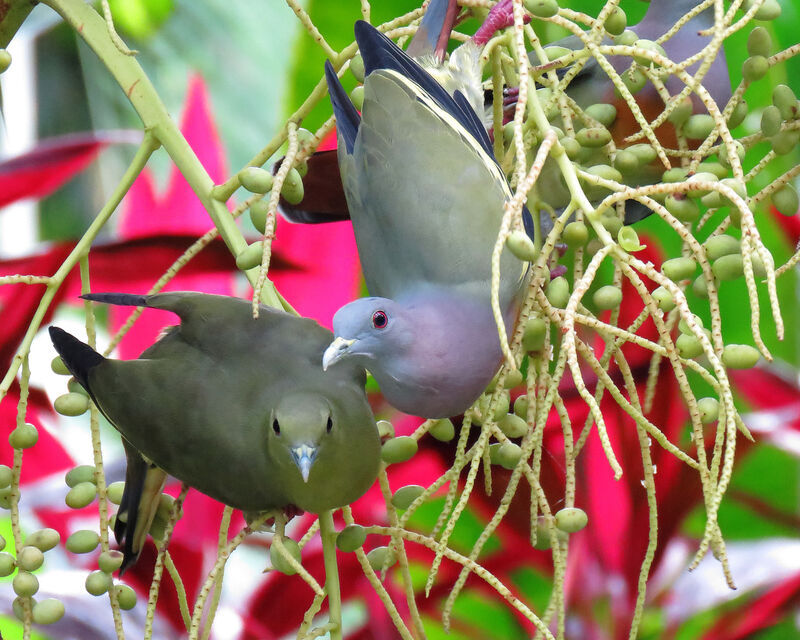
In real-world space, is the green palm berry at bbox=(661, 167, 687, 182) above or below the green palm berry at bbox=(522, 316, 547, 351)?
above

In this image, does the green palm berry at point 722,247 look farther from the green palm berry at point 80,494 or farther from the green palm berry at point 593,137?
the green palm berry at point 80,494

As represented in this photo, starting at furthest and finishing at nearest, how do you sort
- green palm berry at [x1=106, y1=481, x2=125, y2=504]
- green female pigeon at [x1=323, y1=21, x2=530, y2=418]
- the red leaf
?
the red leaf < green palm berry at [x1=106, y1=481, x2=125, y2=504] < green female pigeon at [x1=323, y1=21, x2=530, y2=418]

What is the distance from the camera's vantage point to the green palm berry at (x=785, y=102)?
1.75 feet

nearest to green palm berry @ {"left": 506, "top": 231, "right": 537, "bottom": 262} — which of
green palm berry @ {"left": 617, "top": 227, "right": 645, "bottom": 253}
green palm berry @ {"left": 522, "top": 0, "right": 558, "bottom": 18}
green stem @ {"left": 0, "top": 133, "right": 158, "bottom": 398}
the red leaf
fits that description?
green palm berry @ {"left": 617, "top": 227, "right": 645, "bottom": 253}

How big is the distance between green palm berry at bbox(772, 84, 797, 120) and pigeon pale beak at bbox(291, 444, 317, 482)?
33cm

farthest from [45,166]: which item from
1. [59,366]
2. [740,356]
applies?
[740,356]

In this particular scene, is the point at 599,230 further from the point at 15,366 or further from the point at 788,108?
the point at 15,366

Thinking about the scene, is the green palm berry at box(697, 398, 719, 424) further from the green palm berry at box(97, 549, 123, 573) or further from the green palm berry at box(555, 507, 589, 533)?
the green palm berry at box(97, 549, 123, 573)

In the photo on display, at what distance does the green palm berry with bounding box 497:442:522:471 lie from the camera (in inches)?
21.8

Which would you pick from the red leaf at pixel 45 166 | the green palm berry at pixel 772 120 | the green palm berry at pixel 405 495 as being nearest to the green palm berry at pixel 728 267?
the green palm berry at pixel 772 120

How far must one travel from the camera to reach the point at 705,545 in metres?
0.42

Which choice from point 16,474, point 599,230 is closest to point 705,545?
point 599,230

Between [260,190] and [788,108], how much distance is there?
30 cm

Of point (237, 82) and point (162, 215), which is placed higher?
point (237, 82)
